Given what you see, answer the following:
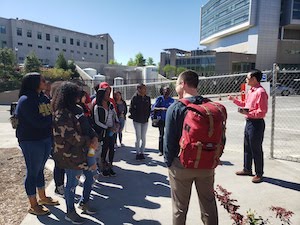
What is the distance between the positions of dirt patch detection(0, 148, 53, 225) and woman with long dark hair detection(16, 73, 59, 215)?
0.25m

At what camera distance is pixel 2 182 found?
4.62 metres

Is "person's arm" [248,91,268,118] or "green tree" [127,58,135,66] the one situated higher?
"green tree" [127,58,135,66]

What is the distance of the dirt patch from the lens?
11.5ft

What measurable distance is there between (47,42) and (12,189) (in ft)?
220

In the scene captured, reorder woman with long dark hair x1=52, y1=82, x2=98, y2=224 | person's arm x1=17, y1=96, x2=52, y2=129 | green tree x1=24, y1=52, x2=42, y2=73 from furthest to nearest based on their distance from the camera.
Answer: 1. green tree x1=24, y1=52, x2=42, y2=73
2. person's arm x1=17, y1=96, x2=52, y2=129
3. woman with long dark hair x1=52, y1=82, x2=98, y2=224

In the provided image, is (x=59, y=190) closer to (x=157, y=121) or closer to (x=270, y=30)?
(x=157, y=121)

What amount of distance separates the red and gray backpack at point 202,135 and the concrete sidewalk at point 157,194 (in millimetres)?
1338

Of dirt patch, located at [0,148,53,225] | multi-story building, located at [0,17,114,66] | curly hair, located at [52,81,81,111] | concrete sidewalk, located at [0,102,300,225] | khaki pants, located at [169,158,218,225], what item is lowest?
dirt patch, located at [0,148,53,225]

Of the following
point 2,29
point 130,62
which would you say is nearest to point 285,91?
point 2,29

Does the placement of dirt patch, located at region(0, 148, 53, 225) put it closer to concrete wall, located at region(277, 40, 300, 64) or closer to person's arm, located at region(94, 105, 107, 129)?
person's arm, located at region(94, 105, 107, 129)

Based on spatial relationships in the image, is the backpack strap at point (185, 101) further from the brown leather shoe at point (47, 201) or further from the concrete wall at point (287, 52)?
the concrete wall at point (287, 52)

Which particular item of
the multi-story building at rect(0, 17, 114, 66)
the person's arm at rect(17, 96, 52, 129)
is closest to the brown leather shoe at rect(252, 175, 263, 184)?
the person's arm at rect(17, 96, 52, 129)

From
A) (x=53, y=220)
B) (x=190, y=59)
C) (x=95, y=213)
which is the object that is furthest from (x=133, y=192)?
(x=190, y=59)

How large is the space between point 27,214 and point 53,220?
438 mm
